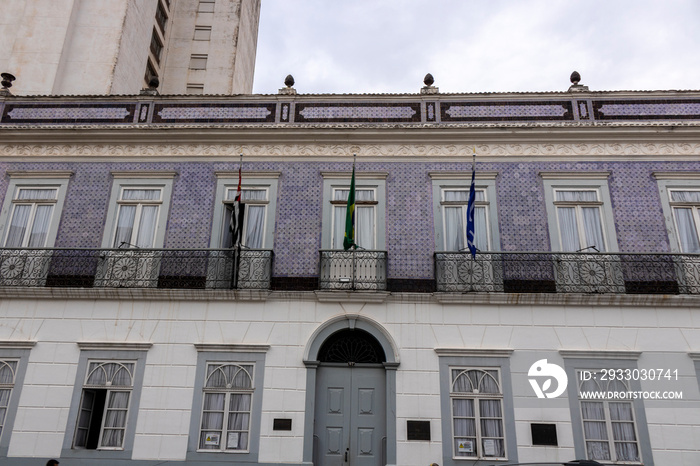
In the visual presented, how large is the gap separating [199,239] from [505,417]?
296 inches

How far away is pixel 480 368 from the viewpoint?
11148 millimetres

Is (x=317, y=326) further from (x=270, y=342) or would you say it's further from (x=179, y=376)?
(x=179, y=376)

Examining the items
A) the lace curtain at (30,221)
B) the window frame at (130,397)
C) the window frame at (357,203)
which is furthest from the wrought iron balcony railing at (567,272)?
the lace curtain at (30,221)

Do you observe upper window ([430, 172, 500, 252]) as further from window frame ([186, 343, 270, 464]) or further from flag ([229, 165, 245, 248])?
window frame ([186, 343, 270, 464])

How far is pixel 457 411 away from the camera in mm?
10930

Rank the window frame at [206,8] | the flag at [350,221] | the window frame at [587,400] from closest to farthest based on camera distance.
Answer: the window frame at [587,400] → the flag at [350,221] → the window frame at [206,8]

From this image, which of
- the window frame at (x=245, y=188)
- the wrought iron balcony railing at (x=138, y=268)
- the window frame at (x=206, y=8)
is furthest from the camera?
the window frame at (x=206, y=8)

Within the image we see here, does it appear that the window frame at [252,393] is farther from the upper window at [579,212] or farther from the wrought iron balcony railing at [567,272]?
the upper window at [579,212]

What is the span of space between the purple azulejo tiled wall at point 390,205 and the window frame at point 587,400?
2352mm

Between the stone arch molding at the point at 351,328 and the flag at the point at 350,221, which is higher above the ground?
the flag at the point at 350,221

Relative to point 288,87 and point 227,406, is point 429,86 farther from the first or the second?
point 227,406

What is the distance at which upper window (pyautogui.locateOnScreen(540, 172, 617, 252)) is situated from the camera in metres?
12.1

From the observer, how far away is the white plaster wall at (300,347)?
422 inches

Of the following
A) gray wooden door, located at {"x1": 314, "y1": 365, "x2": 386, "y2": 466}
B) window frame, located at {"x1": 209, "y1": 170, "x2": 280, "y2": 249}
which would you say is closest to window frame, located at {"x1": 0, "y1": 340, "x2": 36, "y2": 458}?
window frame, located at {"x1": 209, "y1": 170, "x2": 280, "y2": 249}
